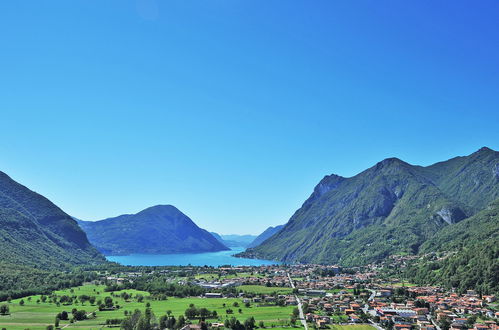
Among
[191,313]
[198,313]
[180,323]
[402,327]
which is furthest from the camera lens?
[198,313]

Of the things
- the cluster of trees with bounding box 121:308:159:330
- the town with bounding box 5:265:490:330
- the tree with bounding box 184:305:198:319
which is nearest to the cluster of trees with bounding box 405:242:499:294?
the town with bounding box 5:265:490:330

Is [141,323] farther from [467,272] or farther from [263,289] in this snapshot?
[467,272]

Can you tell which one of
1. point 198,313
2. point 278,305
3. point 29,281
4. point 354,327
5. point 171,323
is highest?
point 29,281

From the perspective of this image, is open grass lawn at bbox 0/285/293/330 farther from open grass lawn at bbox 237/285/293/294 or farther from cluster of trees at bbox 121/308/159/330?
open grass lawn at bbox 237/285/293/294

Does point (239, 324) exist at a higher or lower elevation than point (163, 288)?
lower

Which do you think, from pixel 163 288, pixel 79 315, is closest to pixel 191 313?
pixel 79 315

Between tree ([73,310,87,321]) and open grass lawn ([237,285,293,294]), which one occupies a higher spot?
open grass lawn ([237,285,293,294])

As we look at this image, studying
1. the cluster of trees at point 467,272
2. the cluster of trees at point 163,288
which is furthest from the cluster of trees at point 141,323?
the cluster of trees at point 467,272

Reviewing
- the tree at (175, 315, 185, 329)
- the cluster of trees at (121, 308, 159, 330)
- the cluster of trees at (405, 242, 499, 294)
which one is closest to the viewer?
the cluster of trees at (121, 308, 159, 330)
